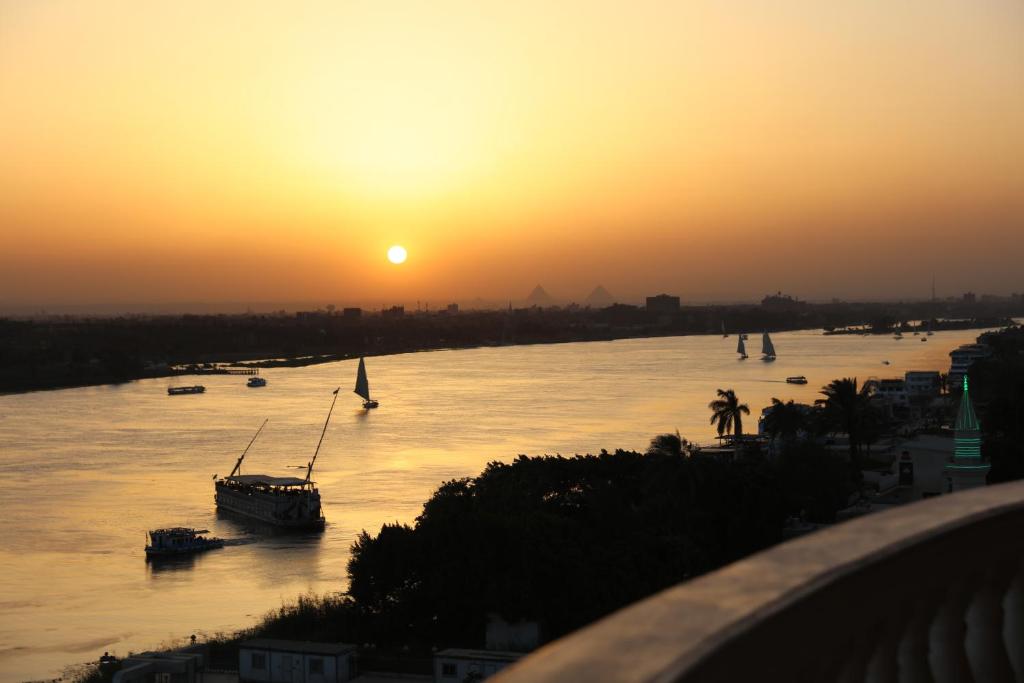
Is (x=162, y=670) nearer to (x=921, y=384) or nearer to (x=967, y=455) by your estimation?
(x=967, y=455)

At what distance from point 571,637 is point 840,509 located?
14029 mm

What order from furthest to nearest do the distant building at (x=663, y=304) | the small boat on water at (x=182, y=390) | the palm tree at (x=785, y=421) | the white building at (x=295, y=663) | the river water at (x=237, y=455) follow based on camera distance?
1. the distant building at (x=663, y=304)
2. the small boat on water at (x=182, y=390)
3. the palm tree at (x=785, y=421)
4. the river water at (x=237, y=455)
5. the white building at (x=295, y=663)

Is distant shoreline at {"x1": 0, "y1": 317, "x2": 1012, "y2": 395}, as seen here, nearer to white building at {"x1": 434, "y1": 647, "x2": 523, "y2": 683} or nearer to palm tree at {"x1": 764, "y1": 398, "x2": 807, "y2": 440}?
palm tree at {"x1": 764, "y1": 398, "x2": 807, "y2": 440}

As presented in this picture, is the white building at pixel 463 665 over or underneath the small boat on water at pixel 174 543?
over

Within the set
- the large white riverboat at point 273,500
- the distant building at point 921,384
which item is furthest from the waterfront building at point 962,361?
the large white riverboat at point 273,500

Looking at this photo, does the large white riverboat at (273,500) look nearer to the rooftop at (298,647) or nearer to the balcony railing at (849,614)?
the rooftop at (298,647)

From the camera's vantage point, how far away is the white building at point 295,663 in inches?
329

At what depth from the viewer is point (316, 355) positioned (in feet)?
211

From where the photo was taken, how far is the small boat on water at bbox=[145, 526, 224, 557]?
13.6 m

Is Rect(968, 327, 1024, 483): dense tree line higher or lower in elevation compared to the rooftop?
higher

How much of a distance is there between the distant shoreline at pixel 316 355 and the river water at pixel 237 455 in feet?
5.20

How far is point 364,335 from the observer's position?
74.8 m

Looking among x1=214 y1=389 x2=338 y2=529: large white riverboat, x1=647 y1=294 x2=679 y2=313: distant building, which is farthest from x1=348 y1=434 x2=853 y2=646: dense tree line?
x1=647 y1=294 x2=679 y2=313: distant building

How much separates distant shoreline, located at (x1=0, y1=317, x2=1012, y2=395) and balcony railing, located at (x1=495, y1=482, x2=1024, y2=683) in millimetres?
41694
